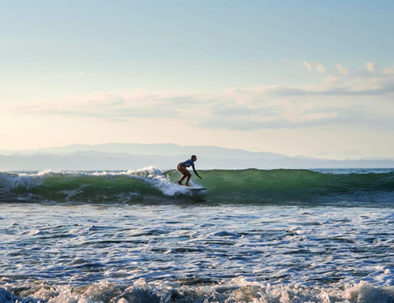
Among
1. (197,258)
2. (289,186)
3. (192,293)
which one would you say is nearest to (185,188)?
(289,186)

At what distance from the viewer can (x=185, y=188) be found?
2509cm

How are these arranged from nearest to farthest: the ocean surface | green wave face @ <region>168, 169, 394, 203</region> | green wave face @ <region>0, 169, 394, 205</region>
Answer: the ocean surface
green wave face @ <region>0, 169, 394, 205</region>
green wave face @ <region>168, 169, 394, 203</region>

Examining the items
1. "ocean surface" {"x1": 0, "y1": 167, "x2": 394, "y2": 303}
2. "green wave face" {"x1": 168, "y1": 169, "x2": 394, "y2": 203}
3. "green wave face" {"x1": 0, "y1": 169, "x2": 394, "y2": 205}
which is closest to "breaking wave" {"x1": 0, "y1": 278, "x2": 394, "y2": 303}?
"ocean surface" {"x1": 0, "y1": 167, "x2": 394, "y2": 303}

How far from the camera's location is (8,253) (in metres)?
8.64

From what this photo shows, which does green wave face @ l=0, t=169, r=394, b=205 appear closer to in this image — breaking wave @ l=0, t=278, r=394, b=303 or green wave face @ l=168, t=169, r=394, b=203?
green wave face @ l=168, t=169, r=394, b=203

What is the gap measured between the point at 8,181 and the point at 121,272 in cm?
2108

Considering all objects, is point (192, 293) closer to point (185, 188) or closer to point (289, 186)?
point (185, 188)

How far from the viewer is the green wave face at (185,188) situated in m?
24.0

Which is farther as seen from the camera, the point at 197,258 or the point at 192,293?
the point at 197,258

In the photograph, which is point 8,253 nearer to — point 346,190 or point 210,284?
point 210,284

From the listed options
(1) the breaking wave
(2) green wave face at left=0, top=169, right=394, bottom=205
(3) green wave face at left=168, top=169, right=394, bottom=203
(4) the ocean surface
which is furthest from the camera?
(3) green wave face at left=168, top=169, right=394, bottom=203

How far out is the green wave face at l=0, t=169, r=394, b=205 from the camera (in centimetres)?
2403

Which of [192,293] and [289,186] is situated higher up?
[289,186]

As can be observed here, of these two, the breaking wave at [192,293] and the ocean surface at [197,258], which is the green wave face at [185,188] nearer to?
the ocean surface at [197,258]
